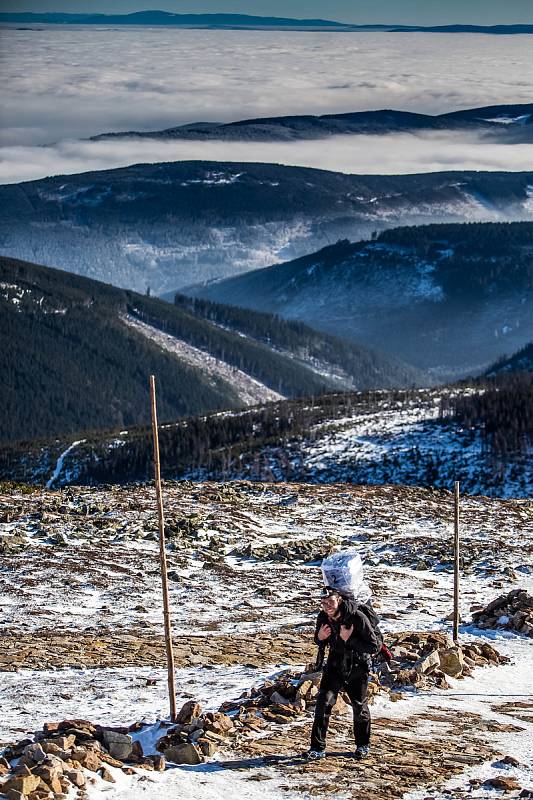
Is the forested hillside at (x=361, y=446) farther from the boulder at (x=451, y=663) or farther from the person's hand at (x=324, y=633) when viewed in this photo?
the person's hand at (x=324, y=633)

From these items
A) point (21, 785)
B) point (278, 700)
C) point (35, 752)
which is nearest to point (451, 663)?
point (278, 700)

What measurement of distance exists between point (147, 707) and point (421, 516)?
39.5 metres

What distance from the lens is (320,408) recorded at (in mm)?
182625

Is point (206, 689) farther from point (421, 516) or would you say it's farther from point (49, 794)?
point (421, 516)

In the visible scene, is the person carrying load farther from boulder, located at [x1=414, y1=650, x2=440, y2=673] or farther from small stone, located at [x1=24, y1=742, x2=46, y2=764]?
boulder, located at [x1=414, y1=650, x2=440, y2=673]

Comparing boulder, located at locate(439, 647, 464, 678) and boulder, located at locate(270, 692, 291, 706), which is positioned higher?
boulder, located at locate(270, 692, 291, 706)

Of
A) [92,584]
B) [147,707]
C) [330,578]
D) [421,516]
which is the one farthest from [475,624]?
[421,516]

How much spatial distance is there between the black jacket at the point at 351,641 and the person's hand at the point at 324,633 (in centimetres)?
4

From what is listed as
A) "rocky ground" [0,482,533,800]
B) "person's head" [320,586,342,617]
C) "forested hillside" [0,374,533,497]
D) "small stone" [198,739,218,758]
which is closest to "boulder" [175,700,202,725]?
"rocky ground" [0,482,533,800]

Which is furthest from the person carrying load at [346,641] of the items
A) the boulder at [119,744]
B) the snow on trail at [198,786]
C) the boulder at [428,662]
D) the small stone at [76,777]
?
the boulder at [428,662]

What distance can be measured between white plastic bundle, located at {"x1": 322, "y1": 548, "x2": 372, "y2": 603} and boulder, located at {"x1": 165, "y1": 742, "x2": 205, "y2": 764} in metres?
3.14

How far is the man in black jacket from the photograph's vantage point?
21344mm

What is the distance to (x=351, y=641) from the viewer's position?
70.5 ft

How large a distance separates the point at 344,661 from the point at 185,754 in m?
2.76
